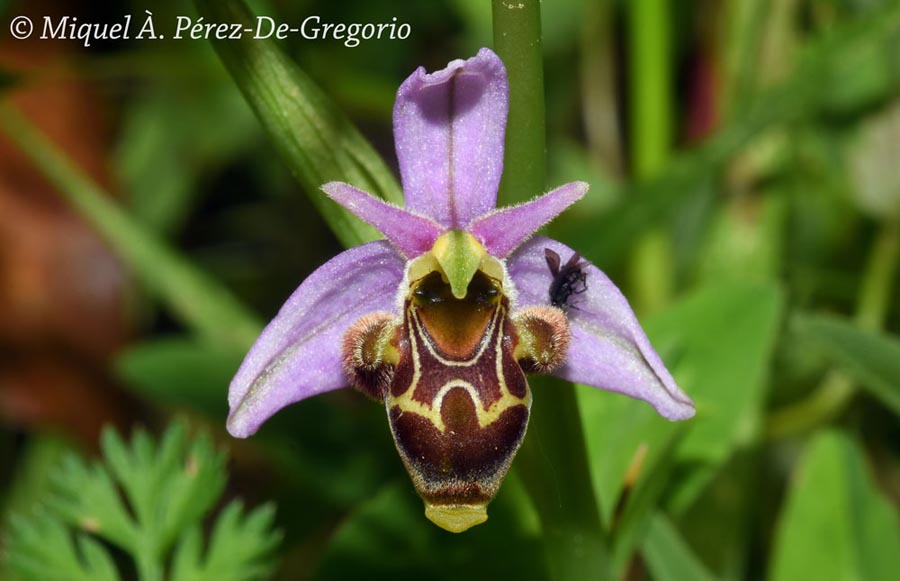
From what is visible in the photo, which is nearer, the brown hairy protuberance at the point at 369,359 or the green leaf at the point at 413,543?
the brown hairy protuberance at the point at 369,359

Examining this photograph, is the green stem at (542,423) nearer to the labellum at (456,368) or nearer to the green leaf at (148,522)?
the labellum at (456,368)

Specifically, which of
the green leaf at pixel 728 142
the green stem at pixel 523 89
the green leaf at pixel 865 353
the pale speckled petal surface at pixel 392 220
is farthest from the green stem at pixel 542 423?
the green leaf at pixel 728 142

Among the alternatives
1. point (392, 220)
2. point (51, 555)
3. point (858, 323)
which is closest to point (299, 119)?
point (392, 220)

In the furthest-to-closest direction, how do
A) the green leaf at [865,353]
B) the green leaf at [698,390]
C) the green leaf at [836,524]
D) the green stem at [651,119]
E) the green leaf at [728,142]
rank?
the green stem at [651,119], the green leaf at [728,142], the green leaf at [836,524], the green leaf at [698,390], the green leaf at [865,353]

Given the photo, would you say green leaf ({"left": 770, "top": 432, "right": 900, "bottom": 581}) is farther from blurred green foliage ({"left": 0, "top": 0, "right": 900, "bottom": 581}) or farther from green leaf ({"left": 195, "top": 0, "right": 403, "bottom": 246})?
green leaf ({"left": 195, "top": 0, "right": 403, "bottom": 246})

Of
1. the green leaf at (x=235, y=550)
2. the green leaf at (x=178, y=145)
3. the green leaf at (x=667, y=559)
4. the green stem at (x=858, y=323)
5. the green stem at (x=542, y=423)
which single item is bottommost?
the green stem at (x=858, y=323)

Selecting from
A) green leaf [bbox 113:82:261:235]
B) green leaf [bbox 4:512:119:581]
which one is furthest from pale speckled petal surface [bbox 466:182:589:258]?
green leaf [bbox 113:82:261:235]

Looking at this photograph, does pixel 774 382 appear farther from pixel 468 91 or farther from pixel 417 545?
pixel 468 91

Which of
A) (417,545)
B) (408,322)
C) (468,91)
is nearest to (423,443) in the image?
(408,322)

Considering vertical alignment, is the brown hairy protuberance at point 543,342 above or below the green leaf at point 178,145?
above

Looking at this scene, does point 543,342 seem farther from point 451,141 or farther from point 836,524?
point 836,524
